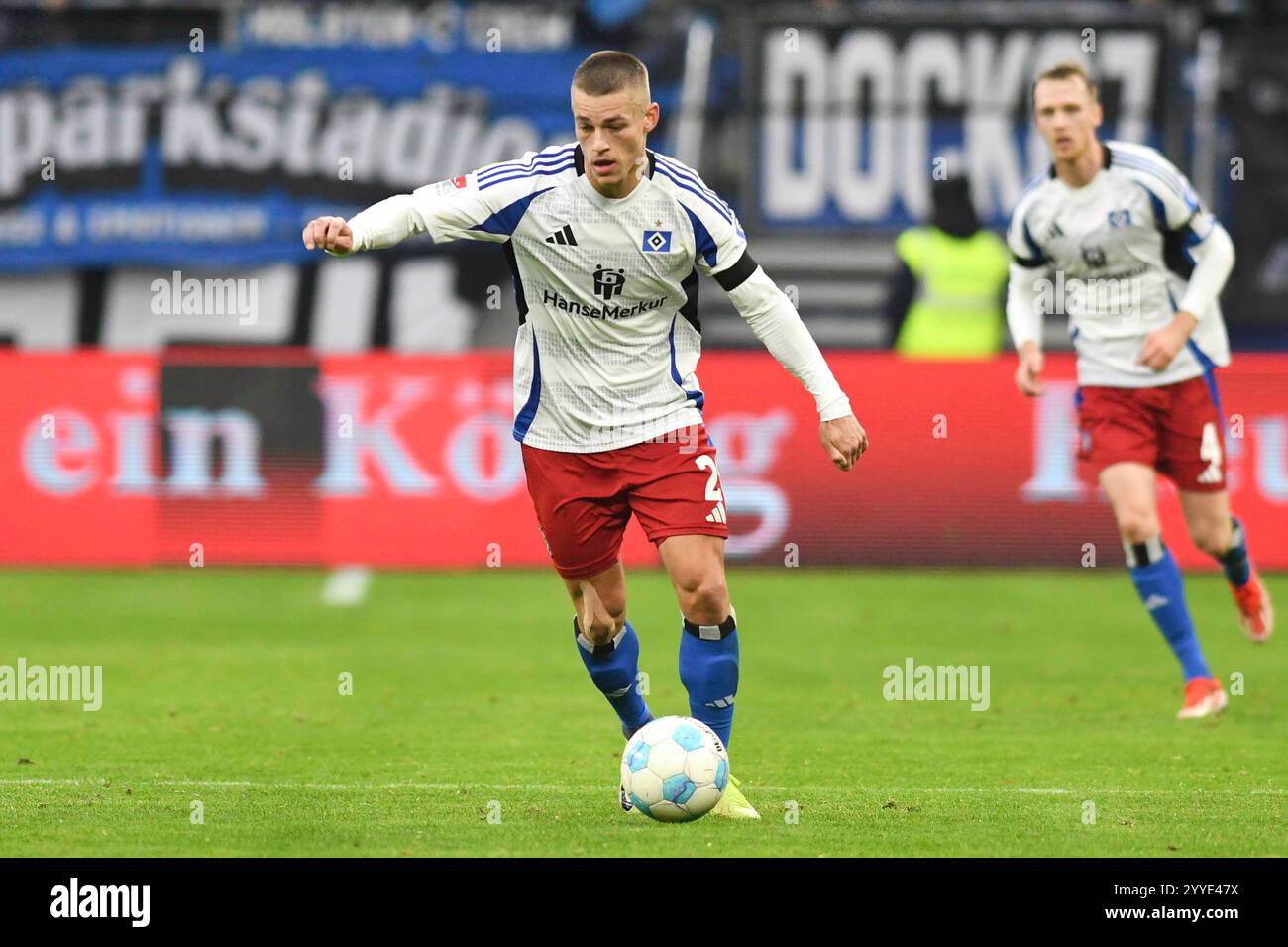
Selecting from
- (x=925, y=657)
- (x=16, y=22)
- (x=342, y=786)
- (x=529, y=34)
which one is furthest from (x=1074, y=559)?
(x=16, y=22)

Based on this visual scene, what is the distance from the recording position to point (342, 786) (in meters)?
6.79

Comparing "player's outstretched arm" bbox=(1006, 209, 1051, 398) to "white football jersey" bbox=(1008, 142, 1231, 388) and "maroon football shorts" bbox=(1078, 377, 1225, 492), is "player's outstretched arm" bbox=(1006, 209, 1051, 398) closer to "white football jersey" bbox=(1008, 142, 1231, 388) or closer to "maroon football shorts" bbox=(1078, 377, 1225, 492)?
Result: "white football jersey" bbox=(1008, 142, 1231, 388)

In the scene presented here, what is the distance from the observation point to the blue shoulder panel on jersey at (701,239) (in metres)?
6.32

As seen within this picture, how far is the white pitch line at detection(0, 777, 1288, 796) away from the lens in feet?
22.2

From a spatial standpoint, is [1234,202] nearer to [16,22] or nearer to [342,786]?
[16,22]

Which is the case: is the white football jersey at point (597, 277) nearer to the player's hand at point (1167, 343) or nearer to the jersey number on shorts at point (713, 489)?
the jersey number on shorts at point (713, 489)

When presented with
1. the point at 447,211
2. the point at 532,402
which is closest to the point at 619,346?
the point at 532,402

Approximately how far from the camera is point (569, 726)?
27.3 ft

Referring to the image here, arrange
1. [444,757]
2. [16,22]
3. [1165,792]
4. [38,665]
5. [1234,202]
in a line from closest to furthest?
[1165,792] < [444,757] < [38,665] < [1234,202] < [16,22]

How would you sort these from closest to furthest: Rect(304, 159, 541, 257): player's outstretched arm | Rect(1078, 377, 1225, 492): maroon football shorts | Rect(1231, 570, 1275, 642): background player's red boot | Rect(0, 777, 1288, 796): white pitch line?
1. Rect(304, 159, 541, 257): player's outstretched arm
2. Rect(0, 777, 1288, 796): white pitch line
3. Rect(1078, 377, 1225, 492): maroon football shorts
4. Rect(1231, 570, 1275, 642): background player's red boot

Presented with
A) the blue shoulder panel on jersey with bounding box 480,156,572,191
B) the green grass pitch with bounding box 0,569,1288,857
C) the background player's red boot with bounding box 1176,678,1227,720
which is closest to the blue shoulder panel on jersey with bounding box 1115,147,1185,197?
the background player's red boot with bounding box 1176,678,1227,720

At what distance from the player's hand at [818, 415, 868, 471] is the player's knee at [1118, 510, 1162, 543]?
276cm

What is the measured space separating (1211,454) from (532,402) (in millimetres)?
3636

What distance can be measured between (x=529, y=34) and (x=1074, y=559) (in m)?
6.74
